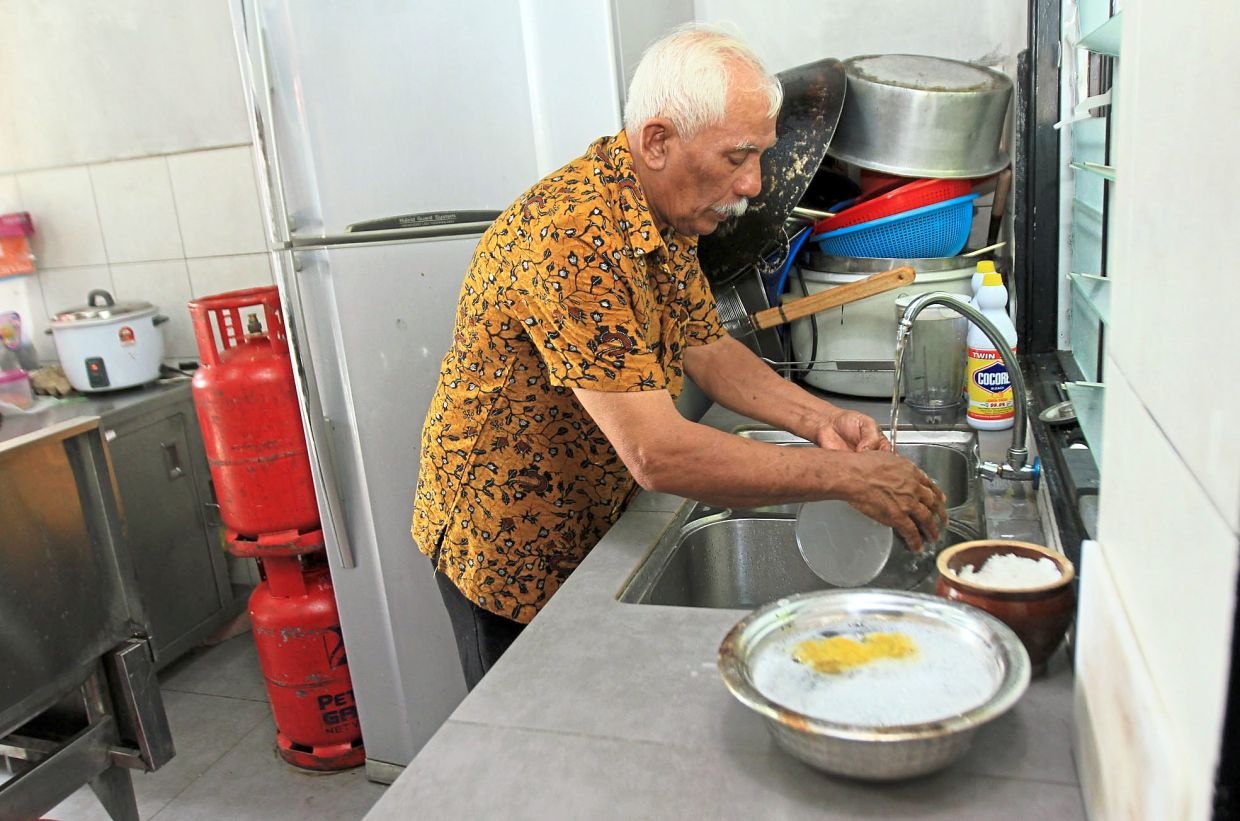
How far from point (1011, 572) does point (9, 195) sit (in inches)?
142

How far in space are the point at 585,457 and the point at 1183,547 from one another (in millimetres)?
1071

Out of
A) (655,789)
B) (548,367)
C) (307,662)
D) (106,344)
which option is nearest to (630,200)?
(548,367)

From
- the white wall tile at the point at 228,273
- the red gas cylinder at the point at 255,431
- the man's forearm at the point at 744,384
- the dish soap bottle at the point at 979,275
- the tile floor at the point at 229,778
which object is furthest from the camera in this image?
the white wall tile at the point at 228,273

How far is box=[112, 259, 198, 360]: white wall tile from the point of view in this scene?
10.4 feet

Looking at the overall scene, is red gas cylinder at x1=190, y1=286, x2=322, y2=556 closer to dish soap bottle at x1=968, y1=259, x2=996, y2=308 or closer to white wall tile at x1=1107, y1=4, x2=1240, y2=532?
dish soap bottle at x1=968, y1=259, x2=996, y2=308

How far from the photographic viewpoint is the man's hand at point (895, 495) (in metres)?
1.29

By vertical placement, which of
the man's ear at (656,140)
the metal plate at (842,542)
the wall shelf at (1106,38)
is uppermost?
the wall shelf at (1106,38)

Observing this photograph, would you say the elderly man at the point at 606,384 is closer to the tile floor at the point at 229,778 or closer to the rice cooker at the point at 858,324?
the rice cooker at the point at 858,324

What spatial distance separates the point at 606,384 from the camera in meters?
1.21

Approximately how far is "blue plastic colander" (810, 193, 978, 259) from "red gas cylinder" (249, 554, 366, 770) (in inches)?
62.0

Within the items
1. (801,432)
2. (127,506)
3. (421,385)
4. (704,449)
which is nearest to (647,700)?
(704,449)

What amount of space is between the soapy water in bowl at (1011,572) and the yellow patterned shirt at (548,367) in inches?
17.8

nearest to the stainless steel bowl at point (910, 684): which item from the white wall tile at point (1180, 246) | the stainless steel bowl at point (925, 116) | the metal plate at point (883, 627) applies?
the metal plate at point (883, 627)

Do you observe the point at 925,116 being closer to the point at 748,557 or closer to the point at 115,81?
the point at 748,557
